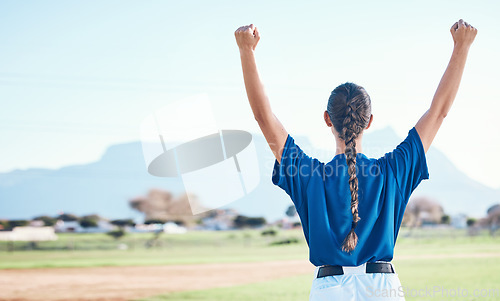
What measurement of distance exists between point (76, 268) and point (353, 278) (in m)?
18.9

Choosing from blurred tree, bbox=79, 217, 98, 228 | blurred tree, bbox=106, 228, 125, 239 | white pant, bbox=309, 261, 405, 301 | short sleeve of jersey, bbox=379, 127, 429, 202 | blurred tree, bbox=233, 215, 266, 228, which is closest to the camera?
white pant, bbox=309, 261, 405, 301

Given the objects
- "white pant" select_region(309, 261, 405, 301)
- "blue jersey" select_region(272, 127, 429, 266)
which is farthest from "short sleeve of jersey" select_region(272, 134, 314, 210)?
"white pant" select_region(309, 261, 405, 301)

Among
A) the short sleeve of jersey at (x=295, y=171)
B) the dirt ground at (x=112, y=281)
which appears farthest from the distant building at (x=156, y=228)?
the short sleeve of jersey at (x=295, y=171)

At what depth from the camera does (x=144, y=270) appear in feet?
57.2

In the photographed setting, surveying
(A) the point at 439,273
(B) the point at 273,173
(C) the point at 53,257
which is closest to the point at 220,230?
(C) the point at 53,257

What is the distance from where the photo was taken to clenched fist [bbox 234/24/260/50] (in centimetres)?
143

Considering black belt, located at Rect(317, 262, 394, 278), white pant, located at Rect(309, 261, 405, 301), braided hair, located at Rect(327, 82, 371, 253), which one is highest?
braided hair, located at Rect(327, 82, 371, 253)

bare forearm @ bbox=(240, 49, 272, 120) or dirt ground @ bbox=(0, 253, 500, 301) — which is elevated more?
bare forearm @ bbox=(240, 49, 272, 120)

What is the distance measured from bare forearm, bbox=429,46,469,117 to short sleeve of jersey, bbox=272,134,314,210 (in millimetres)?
429

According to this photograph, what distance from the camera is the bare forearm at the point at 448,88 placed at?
1.48 metres

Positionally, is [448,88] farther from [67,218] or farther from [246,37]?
[67,218]

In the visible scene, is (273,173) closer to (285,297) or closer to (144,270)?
(285,297)

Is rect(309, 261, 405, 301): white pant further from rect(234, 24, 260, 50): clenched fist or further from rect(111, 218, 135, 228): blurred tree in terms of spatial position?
rect(111, 218, 135, 228): blurred tree

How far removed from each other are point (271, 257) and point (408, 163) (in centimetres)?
2349
